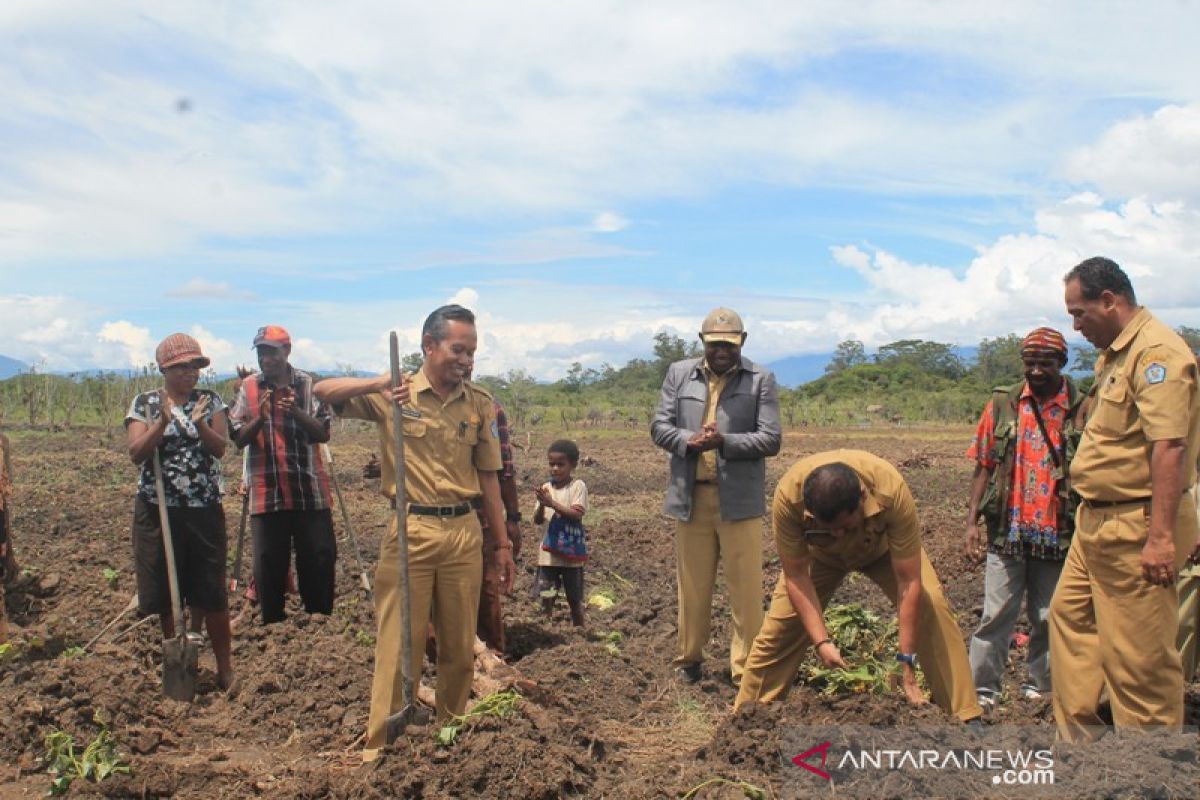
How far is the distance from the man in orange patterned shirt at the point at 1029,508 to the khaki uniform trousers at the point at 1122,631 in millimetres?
781

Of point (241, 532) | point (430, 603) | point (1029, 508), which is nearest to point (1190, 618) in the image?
point (1029, 508)

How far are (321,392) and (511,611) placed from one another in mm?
3602

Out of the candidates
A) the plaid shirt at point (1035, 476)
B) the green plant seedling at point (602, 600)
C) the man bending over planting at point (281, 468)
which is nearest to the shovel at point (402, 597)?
the man bending over planting at point (281, 468)

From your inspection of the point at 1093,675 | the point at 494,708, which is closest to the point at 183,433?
the point at 494,708

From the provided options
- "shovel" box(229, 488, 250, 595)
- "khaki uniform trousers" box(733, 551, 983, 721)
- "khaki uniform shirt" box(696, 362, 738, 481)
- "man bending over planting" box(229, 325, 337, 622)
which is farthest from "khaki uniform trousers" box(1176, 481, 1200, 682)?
"shovel" box(229, 488, 250, 595)

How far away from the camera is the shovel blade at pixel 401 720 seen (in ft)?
13.5

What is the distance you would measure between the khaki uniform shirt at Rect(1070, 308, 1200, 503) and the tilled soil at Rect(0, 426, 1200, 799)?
96cm

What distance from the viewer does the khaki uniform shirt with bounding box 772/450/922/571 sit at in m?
4.03

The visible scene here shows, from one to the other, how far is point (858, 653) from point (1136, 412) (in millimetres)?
2182

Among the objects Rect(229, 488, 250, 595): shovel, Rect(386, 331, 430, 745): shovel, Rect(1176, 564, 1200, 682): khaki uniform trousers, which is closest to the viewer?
Rect(386, 331, 430, 745): shovel

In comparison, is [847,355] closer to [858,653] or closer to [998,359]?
[998,359]

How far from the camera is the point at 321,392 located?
412cm

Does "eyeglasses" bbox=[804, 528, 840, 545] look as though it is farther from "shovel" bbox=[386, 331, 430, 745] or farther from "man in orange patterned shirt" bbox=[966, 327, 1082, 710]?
"shovel" bbox=[386, 331, 430, 745]

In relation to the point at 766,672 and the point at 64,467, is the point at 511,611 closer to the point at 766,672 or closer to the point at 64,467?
the point at 766,672
